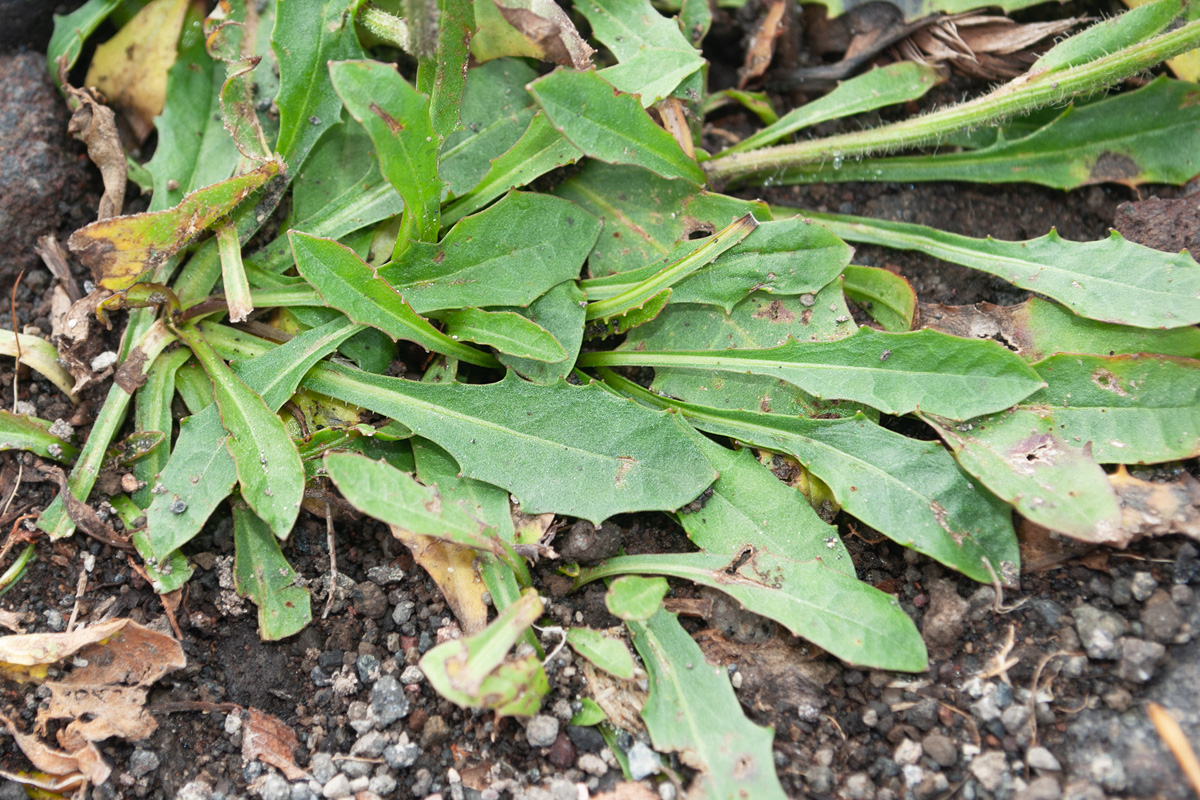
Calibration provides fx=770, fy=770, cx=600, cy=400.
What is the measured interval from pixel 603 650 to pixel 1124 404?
1.45m

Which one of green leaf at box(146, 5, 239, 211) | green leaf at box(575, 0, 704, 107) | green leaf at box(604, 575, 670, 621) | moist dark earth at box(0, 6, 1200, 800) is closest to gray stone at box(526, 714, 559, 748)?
moist dark earth at box(0, 6, 1200, 800)

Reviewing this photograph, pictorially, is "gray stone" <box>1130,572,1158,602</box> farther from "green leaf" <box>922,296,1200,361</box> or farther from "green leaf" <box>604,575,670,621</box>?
"green leaf" <box>604,575,670,621</box>

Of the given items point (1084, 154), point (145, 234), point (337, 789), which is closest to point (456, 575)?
point (337, 789)

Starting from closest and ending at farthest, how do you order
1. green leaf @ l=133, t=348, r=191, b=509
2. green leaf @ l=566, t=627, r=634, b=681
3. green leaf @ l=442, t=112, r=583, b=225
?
green leaf @ l=566, t=627, r=634, b=681, green leaf @ l=133, t=348, r=191, b=509, green leaf @ l=442, t=112, r=583, b=225

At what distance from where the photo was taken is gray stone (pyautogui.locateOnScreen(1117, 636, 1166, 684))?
66.8 inches

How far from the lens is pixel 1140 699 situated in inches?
66.5

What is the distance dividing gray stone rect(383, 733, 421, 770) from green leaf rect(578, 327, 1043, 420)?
1114 millimetres

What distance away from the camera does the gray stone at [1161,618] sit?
1.73m

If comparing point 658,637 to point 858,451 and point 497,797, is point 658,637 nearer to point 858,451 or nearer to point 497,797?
point 497,797

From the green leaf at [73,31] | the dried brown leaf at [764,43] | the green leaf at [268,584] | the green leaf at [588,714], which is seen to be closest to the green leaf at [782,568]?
the green leaf at [588,714]

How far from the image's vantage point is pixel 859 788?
1713mm

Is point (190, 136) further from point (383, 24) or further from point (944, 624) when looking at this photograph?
point (944, 624)

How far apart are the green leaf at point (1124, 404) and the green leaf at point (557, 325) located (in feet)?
3.52

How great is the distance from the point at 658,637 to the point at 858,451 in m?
0.71
